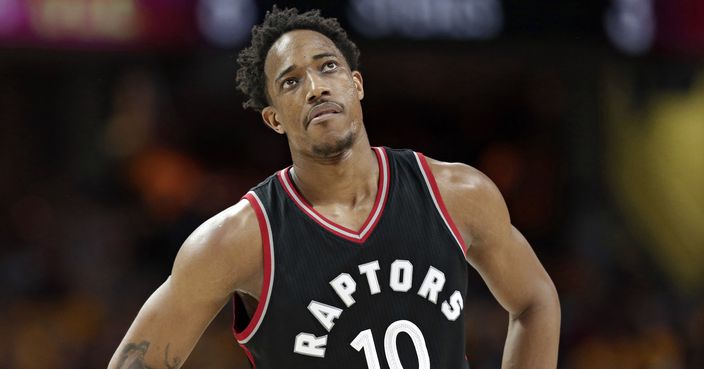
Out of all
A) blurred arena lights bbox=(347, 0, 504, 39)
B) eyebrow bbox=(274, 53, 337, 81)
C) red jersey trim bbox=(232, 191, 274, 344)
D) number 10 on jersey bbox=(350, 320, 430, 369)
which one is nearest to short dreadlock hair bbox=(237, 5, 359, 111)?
eyebrow bbox=(274, 53, 337, 81)

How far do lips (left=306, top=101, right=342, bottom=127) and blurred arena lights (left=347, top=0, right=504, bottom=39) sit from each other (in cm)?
342

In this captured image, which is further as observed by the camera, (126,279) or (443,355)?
(126,279)

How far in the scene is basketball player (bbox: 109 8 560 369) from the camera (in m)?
3.17

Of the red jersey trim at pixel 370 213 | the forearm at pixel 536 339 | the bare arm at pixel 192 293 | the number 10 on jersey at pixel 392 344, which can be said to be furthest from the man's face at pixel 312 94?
the forearm at pixel 536 339

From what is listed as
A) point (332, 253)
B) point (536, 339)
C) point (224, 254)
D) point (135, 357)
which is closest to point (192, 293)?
point (224, 254)

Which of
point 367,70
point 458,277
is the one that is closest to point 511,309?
point 458,277

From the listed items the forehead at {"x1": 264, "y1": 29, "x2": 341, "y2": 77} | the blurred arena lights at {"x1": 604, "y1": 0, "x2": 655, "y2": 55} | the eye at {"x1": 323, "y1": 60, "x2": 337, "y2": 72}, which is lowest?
the blurred arena lights at {"x1": 604, "y1": 0, "x2": 655, "y2": 55}

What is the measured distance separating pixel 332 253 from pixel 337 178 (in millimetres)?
261

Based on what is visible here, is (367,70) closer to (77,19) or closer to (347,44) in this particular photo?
(77,19)

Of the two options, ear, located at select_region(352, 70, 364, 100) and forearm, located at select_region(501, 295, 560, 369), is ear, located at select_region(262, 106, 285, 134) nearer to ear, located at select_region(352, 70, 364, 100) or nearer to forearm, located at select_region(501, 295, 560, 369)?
ear, located at select_region(352, 70, 364, 100)

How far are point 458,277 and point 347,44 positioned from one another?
89 cm

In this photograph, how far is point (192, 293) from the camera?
3.14 meters

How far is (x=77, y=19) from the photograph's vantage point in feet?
21.5

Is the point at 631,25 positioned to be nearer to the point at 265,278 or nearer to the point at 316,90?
the point at 316,90
